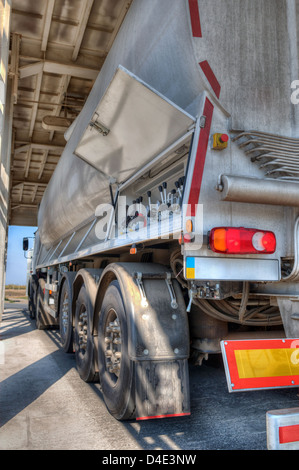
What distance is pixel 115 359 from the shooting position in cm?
330

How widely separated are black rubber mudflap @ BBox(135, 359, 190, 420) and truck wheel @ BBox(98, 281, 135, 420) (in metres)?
0.10

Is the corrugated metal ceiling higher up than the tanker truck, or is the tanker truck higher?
the corrugated metal ceiling

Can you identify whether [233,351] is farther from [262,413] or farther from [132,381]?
[262,413]

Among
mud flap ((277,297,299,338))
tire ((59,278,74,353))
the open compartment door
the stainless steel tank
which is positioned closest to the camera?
mud flap ((277,297,299,338))

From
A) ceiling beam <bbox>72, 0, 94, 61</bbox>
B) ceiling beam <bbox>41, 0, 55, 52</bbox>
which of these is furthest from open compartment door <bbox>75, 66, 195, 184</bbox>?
ceiling beam <bbox>41, 0, 55, 52</bbox>

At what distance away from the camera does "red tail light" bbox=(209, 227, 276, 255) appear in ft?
7.42

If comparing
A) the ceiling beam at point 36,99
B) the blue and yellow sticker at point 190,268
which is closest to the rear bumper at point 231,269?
the blue and yellow sticker at point 190,268

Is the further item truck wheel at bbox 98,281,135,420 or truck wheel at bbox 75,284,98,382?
truck wheel at bbox 75,284,98,382

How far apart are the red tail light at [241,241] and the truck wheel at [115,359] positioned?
3.70ft

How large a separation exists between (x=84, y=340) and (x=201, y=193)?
2.84 m

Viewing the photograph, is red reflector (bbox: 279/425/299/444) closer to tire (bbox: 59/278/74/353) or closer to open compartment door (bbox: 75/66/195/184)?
open compartment door (bbox: 75/66/195/184)

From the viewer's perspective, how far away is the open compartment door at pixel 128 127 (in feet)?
8.65

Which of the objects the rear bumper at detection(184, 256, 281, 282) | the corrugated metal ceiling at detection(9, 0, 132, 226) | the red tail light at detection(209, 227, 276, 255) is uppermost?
the corrugated metal ceiling at detection(9, 0, 132, 226)

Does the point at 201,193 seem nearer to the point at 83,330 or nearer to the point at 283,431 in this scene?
the point at 283,431
